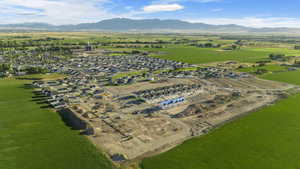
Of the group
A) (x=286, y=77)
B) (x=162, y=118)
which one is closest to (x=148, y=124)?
(x=162, y=118)

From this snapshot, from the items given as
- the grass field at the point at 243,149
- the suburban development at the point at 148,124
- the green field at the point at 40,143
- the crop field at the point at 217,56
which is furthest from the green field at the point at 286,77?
the green field at the point at 40,143

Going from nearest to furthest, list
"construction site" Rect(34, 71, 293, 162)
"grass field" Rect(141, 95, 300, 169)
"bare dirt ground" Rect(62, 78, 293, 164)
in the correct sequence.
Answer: "grass field" Rect(141, 95, 300, 169) < "bare dirt ground" Rect(62, 78, 293, 164) < "construction site" Rect(34, 71, 293, 162)

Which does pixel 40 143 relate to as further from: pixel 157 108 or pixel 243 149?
pixel 243 149

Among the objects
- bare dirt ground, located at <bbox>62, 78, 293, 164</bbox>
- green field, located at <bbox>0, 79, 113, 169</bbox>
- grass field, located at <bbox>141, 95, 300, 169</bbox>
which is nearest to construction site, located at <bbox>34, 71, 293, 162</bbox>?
bare dirt ground, located at <bbox>62, 78, 293, 164</bbox>

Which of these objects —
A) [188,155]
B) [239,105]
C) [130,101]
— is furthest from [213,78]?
[188,155]

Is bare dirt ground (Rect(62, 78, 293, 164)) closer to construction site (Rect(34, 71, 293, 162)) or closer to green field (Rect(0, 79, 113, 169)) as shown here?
construction site (Rect(34, 71, 293, 162))

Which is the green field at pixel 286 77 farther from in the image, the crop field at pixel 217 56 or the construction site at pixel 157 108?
the crop field at pixel 217 56
